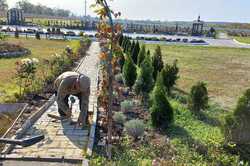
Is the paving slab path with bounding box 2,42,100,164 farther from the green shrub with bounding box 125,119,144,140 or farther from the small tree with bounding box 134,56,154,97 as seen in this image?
the small tree with bounding box 134,56,154,97

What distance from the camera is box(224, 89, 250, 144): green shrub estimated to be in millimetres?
6637

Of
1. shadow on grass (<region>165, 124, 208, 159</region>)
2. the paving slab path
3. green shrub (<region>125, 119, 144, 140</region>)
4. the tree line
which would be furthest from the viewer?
the tree line

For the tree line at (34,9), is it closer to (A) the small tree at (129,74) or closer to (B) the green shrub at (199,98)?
(A) the small tree at (129,74)

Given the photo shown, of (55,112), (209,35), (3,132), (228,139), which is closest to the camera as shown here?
(228,139)

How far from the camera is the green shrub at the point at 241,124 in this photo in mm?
6637

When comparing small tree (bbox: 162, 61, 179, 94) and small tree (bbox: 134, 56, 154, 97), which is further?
small tree (bbox: 162, 61, 179, 94)

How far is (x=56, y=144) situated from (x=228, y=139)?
3.67 meters

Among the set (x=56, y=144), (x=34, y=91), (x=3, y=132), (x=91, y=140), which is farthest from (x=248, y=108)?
(x=34, y=91)

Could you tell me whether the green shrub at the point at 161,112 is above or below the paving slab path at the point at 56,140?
above

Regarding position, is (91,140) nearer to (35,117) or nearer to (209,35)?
(35,117)

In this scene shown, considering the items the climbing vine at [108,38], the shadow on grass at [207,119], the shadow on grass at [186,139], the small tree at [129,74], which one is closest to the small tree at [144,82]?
the small tree at [129,74]

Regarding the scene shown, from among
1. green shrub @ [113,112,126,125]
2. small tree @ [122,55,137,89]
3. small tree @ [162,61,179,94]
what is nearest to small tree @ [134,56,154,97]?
small tree @ [162,61,179,94]

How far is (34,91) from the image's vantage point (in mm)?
10375

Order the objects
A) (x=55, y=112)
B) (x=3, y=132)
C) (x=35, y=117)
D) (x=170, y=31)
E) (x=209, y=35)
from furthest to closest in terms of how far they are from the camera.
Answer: (x=170, y=31), (x=209, y=35), (x=55, y=112), (x=35, y=117), (x=3, y=132)
